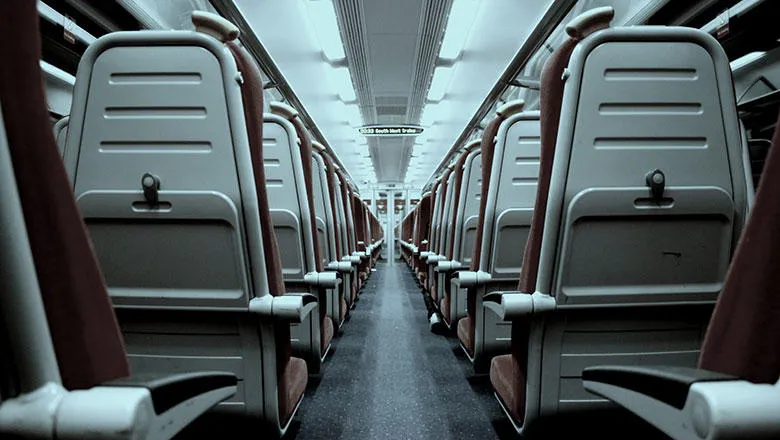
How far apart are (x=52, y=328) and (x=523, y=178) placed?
176 cm

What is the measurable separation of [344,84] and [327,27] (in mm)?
2357

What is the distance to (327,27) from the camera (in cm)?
517

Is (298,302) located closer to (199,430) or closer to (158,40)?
(199,430)

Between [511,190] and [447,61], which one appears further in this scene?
[447,61]

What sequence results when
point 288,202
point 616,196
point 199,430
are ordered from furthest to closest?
point 288,202
point 199,430
point 616,196

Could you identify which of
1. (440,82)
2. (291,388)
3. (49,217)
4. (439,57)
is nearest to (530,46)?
(439,57)

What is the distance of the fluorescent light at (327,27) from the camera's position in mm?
4672

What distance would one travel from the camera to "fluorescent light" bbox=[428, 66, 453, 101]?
683 centimetres

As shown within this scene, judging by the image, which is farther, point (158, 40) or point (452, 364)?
point (452, 364)

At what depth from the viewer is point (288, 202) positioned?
182 cm

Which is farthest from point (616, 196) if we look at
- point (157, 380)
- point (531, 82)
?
point (531, 82)

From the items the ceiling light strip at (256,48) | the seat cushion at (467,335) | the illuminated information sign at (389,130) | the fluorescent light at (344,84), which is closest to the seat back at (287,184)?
the seat cushion at (467,335)

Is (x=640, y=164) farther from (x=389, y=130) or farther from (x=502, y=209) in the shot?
(x=389, y=130)

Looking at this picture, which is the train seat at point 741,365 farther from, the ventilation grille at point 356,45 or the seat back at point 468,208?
the ventilation grille at point 356,45
